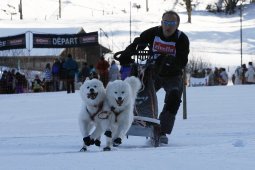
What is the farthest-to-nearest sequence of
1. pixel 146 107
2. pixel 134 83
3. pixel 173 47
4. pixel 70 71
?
pixel 70 71
pixel 173 47
pixel 146 107
pixel 134 83

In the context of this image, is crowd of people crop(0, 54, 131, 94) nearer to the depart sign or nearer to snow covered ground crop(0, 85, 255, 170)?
the depart sign

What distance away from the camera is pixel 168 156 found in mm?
4547

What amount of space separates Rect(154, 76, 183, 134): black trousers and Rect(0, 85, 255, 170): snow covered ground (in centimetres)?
25

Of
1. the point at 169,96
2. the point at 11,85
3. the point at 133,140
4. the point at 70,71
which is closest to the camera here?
the point at 169,96

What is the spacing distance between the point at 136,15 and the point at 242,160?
6097 centimetres

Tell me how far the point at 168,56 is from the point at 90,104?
3.81 ft

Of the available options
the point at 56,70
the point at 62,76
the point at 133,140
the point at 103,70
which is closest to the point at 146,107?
the point at 133,140

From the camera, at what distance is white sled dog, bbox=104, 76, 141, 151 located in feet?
19.9

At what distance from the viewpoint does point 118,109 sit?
6121 mm

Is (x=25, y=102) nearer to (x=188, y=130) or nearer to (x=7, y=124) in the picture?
(x=7, y=124)

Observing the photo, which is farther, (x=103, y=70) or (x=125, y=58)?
(x=103, y=70)

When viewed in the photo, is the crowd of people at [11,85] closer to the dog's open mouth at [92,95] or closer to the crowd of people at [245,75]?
the crowd of people at [245,75]

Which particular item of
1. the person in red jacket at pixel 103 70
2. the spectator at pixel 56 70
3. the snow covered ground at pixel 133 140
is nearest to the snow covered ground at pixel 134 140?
the snow covered ground at pixel 133 140

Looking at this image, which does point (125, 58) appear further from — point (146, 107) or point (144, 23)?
point (144, 23)
